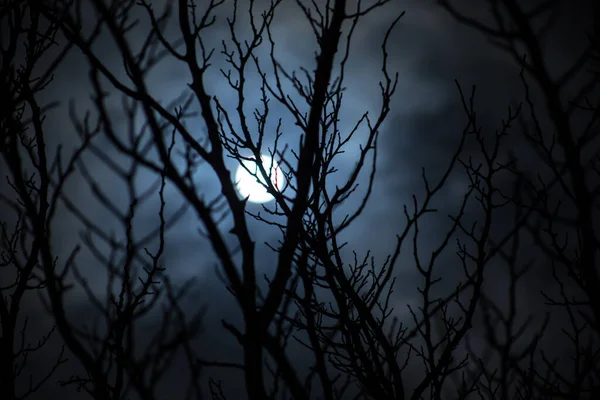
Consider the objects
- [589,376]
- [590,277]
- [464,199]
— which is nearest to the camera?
[590,277]

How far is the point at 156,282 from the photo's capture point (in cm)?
289

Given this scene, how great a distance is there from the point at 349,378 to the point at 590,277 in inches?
96.5

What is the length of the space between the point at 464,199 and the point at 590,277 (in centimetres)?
123

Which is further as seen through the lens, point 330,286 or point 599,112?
point 330,286

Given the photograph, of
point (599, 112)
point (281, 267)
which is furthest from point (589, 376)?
point (281, 267)

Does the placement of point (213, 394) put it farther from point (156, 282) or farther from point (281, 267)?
point (281, 267)

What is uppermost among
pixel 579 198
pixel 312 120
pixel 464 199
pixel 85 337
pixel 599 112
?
pixel 464 199

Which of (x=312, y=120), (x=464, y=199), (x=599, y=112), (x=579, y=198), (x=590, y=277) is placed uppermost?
(x=464, y=199)

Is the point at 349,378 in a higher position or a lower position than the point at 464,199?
lower

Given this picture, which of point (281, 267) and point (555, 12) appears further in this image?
point (555, 12)

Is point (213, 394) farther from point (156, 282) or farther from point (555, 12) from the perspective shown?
point (555, 12)

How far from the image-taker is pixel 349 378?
11.5 ft

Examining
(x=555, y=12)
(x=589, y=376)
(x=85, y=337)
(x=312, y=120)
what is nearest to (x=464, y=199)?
(x=555, y=12)

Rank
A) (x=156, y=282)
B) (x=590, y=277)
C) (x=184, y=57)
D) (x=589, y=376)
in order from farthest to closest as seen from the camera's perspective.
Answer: (x=589, y=376) → (x=156, y=282) → (x=184, y=57) → (x=590, y=277)
